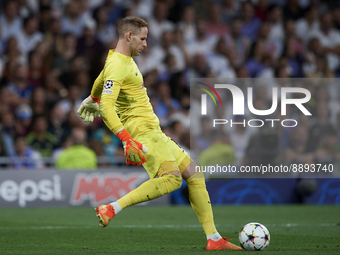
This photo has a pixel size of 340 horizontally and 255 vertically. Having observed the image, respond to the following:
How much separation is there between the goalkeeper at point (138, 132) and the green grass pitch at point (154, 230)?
1.89ft

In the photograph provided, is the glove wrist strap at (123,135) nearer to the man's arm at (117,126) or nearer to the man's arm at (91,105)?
the man's arm at (117,126)

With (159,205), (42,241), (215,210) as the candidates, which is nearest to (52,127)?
(159,205)

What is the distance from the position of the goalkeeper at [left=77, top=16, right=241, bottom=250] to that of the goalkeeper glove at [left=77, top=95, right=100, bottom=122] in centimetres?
1

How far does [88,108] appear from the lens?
589cm

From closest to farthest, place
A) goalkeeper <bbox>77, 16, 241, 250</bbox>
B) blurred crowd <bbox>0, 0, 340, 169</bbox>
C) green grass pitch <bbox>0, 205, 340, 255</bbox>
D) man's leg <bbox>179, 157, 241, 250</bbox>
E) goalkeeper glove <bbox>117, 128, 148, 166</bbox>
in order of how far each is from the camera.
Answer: goalkeeper glove <bbox>117, 128, 148, 166</bbox>, goalkeeper <bbox>77, 16, 241, 250</bbox>, man's leg <bbox>179, 157, 241, 250</bbox>, green grass pitch <bbox>0, 205, 340, 255</bbox>, blurred crowd <bbox>0, 0, 340, 169</bbox>

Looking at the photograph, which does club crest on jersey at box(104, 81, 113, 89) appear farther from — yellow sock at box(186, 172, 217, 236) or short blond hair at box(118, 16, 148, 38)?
yellow sock at box(186, 172, 217, 236)

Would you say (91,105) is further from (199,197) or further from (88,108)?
(199,197)

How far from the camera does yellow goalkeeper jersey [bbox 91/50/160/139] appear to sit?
5.17 meters

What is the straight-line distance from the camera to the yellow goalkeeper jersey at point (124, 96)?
5168 millimetres

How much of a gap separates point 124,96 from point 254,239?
1.96 metres

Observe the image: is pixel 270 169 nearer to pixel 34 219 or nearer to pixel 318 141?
pixel 318 141

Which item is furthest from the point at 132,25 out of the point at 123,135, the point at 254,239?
the point at 254,239

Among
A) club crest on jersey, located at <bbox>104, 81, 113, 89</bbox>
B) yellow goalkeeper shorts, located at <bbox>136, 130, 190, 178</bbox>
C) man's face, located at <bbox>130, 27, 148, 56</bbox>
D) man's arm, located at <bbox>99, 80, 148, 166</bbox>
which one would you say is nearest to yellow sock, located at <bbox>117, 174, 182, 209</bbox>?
yellow goalkeeper shorts, located at <bbox>136, 130, 190, 178</bbox>

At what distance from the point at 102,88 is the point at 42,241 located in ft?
6.78
